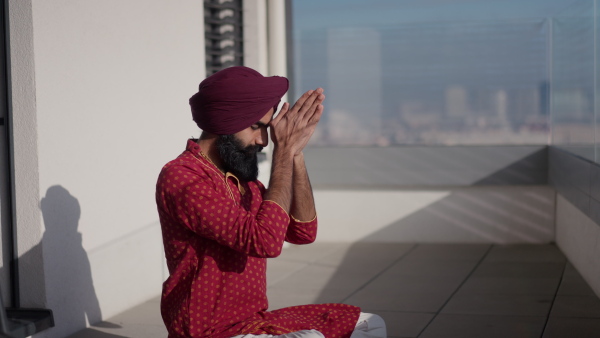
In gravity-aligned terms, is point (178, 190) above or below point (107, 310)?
above

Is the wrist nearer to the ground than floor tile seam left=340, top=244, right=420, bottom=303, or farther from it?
farther from it

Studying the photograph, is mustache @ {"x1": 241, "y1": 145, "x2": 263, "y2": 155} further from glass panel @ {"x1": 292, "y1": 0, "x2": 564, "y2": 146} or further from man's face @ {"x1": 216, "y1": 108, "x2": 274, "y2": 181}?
glass panel @ {"x1": 292, "y1": 0, "x2": 564, "y2": 146}

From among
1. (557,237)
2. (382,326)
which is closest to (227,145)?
(382,326)

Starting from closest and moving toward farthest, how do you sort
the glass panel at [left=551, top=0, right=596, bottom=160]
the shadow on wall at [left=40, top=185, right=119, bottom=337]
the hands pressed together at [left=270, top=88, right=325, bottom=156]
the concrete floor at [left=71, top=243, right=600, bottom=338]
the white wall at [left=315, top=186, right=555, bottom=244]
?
the hands pressed together at [left=270, top=88, right=325, bottom=156], the shadow on wall at [left=40, top=185, right=119, bottom=337], the concrete floor at [left=71, top=243, right=600, bottom=338], the glass panel at [left=551, top=0, right=596, bottom=160], the white wall at [left=315, top=186, right=555, bottom=244]

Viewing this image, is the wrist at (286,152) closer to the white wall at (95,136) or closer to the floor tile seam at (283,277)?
the white wall at (95,136)

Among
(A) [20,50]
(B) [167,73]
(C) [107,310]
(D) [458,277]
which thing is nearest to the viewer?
A: (A) [20,50]

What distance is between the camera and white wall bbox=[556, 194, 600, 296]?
525 cm

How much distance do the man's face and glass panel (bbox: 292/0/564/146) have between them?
5.08m

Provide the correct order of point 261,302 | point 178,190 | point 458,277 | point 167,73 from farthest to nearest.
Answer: point 458,277
point 167,73
point 261,302
point 178,190

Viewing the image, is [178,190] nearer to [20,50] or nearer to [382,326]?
[382,326]

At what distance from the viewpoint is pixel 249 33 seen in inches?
274

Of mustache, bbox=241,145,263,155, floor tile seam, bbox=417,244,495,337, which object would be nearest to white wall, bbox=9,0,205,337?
mustache, bbox=241,145,263,155

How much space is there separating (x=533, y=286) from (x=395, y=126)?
2831 mm

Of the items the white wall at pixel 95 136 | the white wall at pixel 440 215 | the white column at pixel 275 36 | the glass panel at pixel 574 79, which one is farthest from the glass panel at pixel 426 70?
the white wall at pixel 95 136
